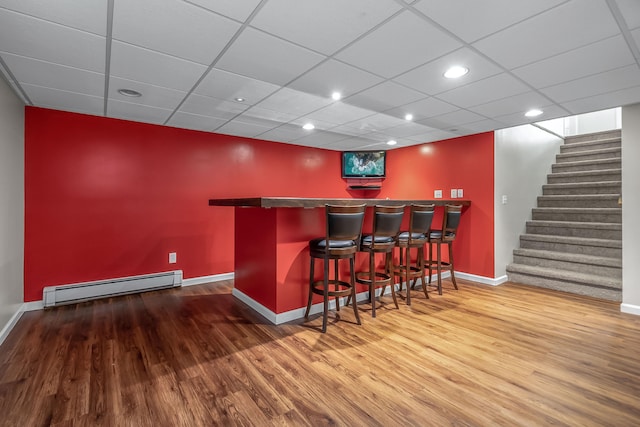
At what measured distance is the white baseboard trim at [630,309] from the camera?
3158 mm

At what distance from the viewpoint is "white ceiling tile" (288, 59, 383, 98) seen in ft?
7.93

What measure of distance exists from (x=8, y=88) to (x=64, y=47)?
1203 millimetres

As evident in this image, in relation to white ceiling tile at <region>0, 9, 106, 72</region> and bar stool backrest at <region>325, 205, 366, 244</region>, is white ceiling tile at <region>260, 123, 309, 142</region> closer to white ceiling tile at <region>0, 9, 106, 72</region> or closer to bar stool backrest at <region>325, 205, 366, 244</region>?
bar stool backrest at <region>325, 205, 366, 244</region>

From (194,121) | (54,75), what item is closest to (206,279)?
(194,121)

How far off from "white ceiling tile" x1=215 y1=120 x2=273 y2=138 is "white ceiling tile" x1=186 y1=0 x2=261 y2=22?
2.28 metres

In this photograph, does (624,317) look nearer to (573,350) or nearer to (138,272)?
(573,350)

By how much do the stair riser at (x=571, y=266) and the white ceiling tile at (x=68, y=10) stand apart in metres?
5.54

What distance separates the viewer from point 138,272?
156 inches

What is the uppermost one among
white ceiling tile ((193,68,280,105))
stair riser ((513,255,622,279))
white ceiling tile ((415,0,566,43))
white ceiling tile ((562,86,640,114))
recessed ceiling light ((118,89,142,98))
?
white ceiling tile ((193,68,280,105))

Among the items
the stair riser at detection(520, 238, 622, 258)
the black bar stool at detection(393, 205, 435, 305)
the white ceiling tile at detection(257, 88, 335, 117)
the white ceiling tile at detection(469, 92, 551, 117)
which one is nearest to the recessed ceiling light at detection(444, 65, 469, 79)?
the white ceiling tile at detection(469, 92, 551, 117)

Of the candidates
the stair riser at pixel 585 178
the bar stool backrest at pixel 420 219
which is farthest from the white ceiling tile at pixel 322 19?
the stair riser at pixel 585 178

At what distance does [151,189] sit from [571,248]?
602 cm

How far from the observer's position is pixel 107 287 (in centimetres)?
368

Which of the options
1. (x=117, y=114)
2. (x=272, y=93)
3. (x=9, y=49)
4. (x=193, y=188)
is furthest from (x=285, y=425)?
(x=117, y=114)
